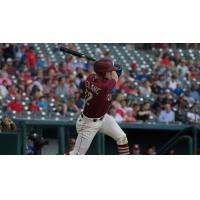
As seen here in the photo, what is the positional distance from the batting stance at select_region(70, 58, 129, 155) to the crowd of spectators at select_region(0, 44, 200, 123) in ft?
12.8

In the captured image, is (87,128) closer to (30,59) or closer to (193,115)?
(193,115)

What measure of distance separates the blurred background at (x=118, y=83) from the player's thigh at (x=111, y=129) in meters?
2.21

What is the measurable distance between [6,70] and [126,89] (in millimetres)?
2212

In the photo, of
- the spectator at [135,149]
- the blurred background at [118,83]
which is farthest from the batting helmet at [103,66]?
the blurred background at [118,83]

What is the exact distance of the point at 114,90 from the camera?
21750mm

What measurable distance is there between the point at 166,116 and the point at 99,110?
520 centimetres

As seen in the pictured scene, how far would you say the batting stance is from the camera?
1527cm

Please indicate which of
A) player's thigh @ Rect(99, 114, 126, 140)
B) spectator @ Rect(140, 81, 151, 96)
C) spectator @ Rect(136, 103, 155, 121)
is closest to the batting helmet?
player's thigh @ Rect(99, 114, 126, 140)

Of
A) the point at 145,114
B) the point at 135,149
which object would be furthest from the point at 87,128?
the point at 145,114

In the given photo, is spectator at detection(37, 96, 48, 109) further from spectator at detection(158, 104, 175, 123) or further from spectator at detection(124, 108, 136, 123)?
spectator at detection(158, 104, 175, 123)

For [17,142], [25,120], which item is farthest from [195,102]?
[17,142]

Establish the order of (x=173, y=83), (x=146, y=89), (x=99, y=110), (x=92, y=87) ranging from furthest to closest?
(x=173, y=83) < (x=146, y=89) < (x=99, y=110) < (x=92, y=87)

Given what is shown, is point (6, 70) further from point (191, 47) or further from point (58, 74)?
point (191, 47)

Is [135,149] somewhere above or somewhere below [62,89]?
below
